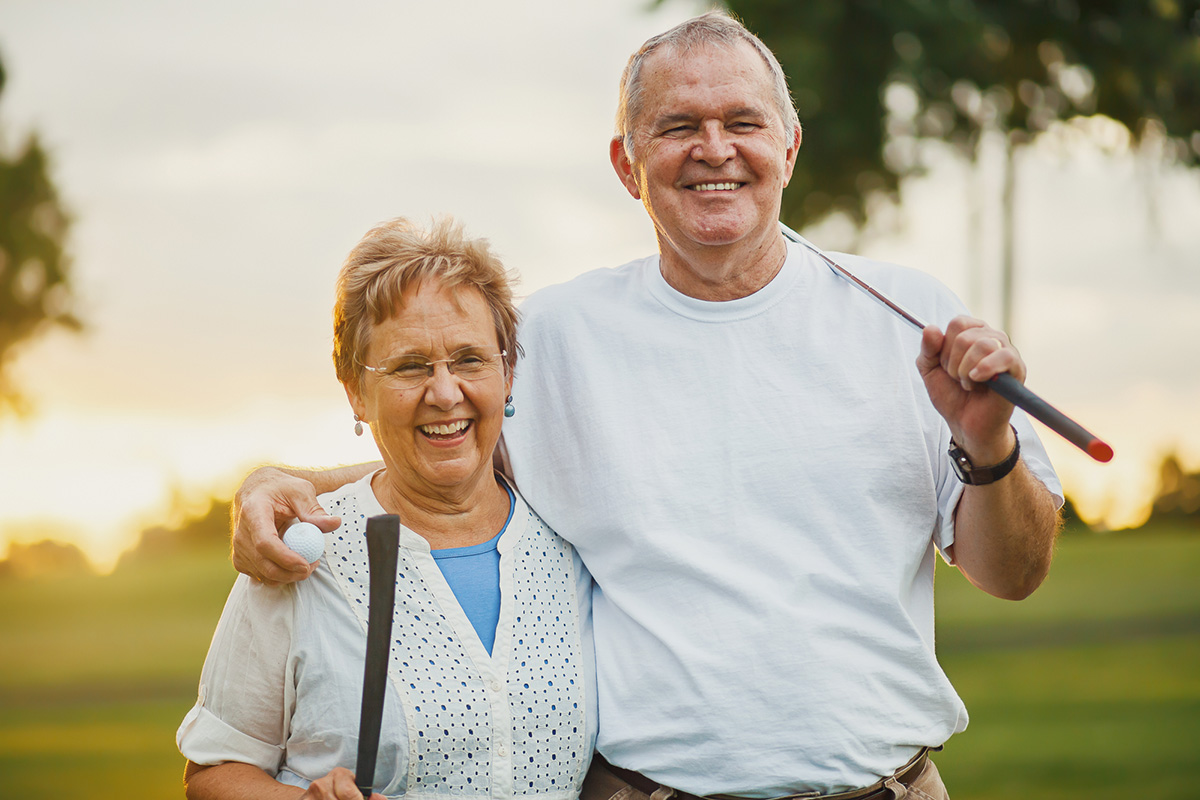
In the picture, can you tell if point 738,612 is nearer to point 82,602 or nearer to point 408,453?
point 408,453

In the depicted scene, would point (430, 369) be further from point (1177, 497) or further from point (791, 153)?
point (1177, 497)

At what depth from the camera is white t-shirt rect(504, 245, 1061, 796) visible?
2.30 metres

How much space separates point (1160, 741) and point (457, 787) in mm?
8500

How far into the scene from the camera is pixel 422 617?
2.30 m

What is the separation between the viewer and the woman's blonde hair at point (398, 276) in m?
2.32

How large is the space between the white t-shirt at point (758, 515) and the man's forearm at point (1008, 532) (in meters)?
0.07

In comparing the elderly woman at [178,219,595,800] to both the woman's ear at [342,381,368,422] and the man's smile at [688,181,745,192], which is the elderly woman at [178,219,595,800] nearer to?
the woman's ear at [342,381,368,422]

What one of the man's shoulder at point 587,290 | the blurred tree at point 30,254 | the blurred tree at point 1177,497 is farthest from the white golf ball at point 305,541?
the blurred tree at point 1177,497

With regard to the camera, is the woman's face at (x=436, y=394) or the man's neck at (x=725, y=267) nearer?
the woman's face at (x=436, y=394)

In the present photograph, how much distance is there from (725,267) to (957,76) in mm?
8300

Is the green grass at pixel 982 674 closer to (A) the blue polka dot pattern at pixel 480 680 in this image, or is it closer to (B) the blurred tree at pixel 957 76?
(B) the blurred tree at pixel 957 76

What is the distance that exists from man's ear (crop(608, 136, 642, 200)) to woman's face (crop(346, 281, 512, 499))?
0.60 metres

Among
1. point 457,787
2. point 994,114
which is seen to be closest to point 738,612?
point 457,787

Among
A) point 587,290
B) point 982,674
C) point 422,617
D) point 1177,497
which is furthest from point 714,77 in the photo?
point 1177,497
